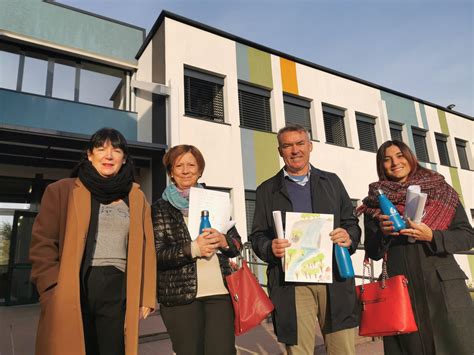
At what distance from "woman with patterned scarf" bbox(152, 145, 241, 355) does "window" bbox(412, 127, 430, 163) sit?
14051 millimetres

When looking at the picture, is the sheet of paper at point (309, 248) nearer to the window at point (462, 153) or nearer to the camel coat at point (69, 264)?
the camel coat at point (69, 264)

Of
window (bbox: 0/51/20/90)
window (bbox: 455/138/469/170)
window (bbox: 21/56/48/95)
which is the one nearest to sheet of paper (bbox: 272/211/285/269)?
window (bbox: 21/56/48/95)

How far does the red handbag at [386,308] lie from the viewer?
6.32ft

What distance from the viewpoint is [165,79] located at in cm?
839

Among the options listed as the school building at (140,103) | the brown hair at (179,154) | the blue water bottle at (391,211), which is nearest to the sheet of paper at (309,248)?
the blue water bottle at (391,211)

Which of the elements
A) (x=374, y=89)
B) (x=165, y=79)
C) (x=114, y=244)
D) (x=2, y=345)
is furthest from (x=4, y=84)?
(x=374, y=89)

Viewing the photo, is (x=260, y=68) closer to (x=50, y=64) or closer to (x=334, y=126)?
(x=334, y=126)

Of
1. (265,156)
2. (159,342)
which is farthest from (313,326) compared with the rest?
(265,156)

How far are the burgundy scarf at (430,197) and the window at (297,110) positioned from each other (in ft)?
27.8

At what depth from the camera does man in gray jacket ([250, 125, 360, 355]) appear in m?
2.04

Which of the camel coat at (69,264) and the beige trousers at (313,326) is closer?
the camel coat at (69,264)

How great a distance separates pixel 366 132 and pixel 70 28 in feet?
33.6

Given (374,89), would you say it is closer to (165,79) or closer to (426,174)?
(165,79)

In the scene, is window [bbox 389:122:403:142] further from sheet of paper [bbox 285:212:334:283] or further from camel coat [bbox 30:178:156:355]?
camel coat [bbox 30:178:156:355]
